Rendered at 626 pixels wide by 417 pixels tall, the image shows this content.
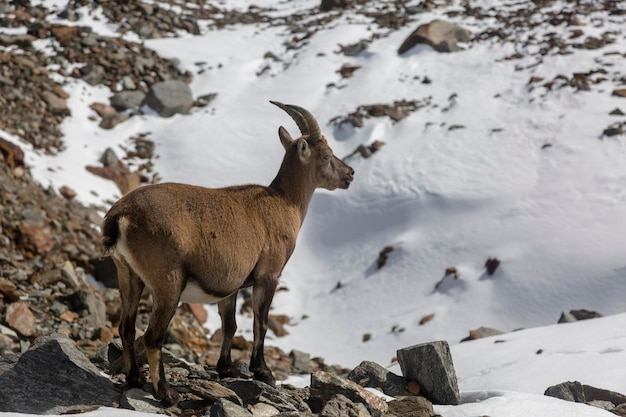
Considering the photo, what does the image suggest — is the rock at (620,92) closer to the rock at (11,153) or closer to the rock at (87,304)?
the rock at (87,304)

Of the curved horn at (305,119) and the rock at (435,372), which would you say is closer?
the rock at (435,372)

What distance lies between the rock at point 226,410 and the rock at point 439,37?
84.9 feet

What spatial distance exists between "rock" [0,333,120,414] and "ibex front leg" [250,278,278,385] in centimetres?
161

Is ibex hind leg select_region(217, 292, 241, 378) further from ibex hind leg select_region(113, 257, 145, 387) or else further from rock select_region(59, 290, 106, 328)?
rock select_region(59, 290, 106, 328)

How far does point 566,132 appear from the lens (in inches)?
832

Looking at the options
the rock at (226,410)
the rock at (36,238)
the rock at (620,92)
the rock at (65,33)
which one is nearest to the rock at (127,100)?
the rock at (65,33)

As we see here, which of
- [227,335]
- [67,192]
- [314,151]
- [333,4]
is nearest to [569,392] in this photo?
[227,335]

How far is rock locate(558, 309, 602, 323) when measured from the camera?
43.9 ft

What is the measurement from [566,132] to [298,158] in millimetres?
15116

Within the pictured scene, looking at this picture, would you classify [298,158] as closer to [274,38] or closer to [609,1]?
[274,38]

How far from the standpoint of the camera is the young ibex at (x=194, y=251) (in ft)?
20.2

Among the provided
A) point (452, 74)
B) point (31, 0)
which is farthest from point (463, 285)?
point (31, 0)

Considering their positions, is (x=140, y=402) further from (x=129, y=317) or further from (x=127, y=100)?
(x=127, y=100)

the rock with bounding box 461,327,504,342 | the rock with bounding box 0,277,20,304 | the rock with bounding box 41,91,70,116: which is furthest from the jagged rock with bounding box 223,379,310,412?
the rock with bounding box 41,91,70,116
